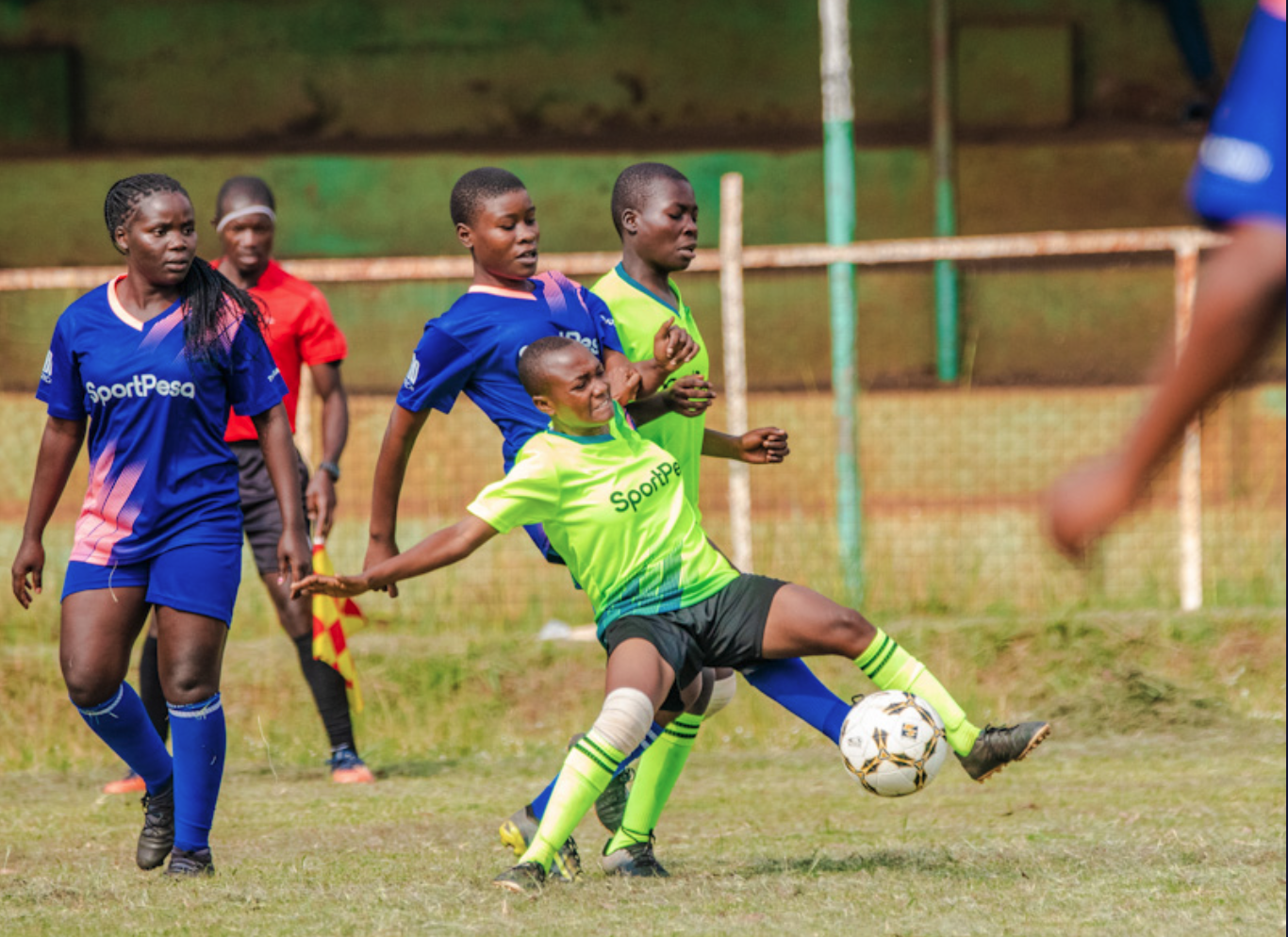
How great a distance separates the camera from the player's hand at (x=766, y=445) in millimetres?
5555

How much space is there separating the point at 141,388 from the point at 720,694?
197cm

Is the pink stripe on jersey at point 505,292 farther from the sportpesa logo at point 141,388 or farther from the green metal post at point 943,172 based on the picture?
the green metal post at point 943,172

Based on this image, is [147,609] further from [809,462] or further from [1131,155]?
[1131,155]

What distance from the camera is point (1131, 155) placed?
44.1 ft

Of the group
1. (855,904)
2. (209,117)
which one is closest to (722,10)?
(209,117)

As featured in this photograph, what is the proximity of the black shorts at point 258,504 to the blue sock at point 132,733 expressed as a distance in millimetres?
1883

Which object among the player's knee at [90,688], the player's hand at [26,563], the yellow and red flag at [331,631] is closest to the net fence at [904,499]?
the yellow and red flag at [331,631]

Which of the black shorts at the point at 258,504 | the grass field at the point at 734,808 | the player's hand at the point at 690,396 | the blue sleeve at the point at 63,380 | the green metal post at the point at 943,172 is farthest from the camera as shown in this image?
the green metal post at the point at 943,172

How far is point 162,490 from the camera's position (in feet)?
17.7

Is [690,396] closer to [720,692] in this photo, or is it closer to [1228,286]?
[720,692]

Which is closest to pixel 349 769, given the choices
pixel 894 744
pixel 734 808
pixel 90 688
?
pixel 734 808

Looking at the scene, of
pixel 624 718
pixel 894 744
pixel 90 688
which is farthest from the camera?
pixel 90 688

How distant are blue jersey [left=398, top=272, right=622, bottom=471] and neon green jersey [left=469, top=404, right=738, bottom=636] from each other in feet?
1.08

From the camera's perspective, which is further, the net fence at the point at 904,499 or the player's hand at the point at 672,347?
the net fence at the point at 904,499
